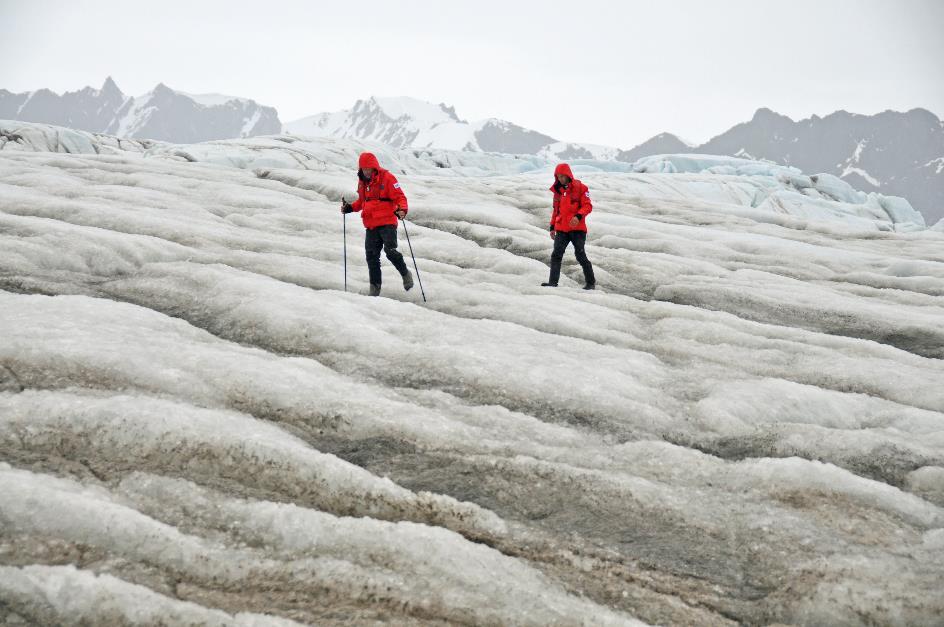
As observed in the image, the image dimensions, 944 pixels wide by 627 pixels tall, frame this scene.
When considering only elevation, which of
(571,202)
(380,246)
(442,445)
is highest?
(571,202)

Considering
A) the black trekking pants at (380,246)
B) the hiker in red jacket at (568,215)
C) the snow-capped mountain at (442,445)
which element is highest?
the hiker in red jacket at (568,215)

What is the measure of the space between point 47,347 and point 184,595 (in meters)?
5.53

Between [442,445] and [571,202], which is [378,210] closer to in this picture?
[571,202]

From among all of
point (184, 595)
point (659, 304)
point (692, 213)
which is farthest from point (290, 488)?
point (692, 213)

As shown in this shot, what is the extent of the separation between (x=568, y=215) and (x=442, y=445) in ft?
31.4

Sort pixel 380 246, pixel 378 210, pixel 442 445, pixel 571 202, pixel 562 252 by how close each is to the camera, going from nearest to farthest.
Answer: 1. pixel 442 445
2. pixel 378 210
3. pixel 380 246
4. pixel 571 202
5. pixel 562 252

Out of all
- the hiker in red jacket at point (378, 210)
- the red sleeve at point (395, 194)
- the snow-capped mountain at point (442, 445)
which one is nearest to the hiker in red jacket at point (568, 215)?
the snow-capped mountain at point (442, 445)

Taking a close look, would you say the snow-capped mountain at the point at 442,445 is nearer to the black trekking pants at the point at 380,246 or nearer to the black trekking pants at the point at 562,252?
the black trekking pants at the point at 380,246

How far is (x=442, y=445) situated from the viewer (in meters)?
7.80

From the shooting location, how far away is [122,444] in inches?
267

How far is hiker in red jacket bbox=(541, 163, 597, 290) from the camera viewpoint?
51.9 ft

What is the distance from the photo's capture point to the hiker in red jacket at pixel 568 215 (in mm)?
15809

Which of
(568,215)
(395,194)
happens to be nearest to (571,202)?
(568,215)

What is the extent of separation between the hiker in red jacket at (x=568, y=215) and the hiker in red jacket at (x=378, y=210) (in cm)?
422
